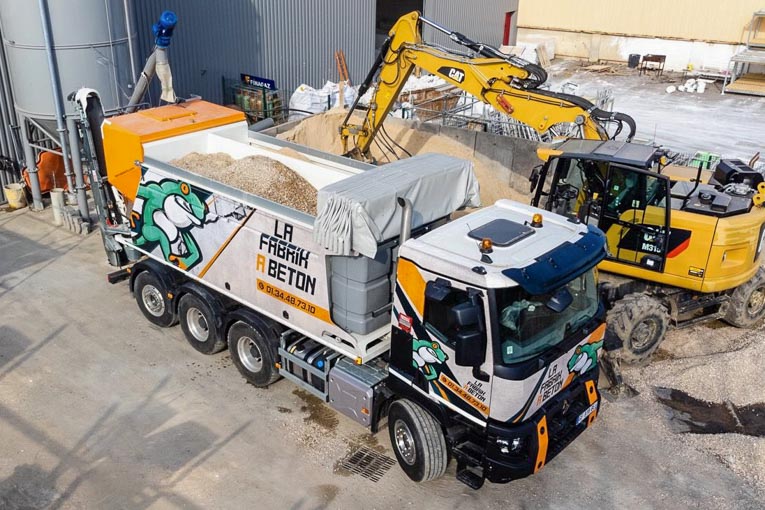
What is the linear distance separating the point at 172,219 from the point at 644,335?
689cm

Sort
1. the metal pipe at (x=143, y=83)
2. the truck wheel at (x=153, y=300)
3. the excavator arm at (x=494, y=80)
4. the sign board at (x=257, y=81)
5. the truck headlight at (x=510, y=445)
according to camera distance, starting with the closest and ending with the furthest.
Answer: the truck headlight at (x=510, y=445), the truck wheel at (x=153, y=300), the excavator arm at (x=494, y=80), the metal pipe at (x=143, y=83), the sign board at (x=257, y=81)

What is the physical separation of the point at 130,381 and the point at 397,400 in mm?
4046

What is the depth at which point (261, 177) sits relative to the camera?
31.7 ft

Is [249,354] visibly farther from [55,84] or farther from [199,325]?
[55,84]

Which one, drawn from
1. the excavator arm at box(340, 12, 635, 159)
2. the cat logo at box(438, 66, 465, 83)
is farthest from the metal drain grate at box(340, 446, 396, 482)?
the cat logo at box(438, 66, 465, 83)

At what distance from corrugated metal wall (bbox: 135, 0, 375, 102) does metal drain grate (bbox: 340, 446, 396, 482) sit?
41.3 feet

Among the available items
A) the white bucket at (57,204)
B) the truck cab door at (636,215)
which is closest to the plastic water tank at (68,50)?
the white bucket at (57,204)

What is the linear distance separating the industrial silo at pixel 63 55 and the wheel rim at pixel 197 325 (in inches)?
205

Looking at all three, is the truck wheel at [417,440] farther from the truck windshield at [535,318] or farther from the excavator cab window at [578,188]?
the excavator cab window at [578,188]

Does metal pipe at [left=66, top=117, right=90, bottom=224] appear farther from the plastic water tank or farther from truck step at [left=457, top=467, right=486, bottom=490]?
truck step at [left=457, top=467, right=486, bottom=490]

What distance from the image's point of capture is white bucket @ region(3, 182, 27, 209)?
15.0 m

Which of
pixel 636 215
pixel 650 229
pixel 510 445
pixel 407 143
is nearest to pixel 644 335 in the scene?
pixel 650 229

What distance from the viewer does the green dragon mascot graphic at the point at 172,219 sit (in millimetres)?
9406

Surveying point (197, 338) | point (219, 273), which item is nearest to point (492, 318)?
point (219, 273)
